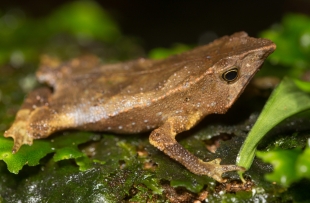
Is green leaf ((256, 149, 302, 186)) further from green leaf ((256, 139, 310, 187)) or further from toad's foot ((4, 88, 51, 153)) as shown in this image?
toad's foot ((4, 88, 51, 153))

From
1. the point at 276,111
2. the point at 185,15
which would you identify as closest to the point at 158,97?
the point at 276,111

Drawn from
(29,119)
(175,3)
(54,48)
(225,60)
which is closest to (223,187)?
(225,60)

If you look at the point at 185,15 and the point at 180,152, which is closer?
the point at 180,152

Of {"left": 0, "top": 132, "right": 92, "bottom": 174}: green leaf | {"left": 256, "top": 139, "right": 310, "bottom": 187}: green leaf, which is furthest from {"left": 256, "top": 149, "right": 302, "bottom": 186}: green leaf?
{"left": 0, "top": 132, "right": 92, "bottom": 174}: green leaf

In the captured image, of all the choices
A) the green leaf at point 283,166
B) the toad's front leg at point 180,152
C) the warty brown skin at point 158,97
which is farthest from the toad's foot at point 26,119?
the green leaf at point 283,166

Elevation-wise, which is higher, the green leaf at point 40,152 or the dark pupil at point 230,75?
the dark pupil at point 230,75

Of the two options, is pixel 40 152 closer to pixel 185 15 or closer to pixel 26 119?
pixel 26 119

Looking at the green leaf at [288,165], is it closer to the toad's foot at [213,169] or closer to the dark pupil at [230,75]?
the toad's foot at [213,169]
